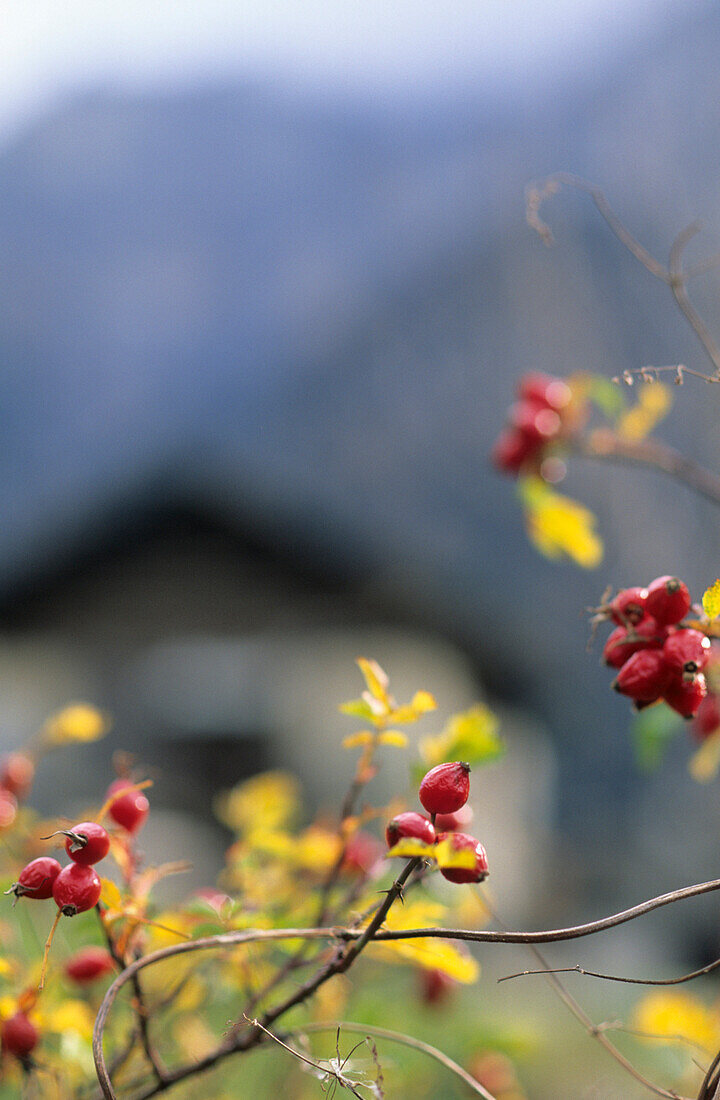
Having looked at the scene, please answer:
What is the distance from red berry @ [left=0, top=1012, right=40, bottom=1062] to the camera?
0.44 meters

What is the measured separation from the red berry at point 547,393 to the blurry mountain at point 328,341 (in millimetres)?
2602

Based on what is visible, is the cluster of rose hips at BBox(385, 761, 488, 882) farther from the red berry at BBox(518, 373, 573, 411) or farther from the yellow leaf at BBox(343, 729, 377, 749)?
the red berry at BBox(518, 373, 573, 411)

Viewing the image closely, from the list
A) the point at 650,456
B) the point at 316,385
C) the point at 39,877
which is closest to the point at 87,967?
the point at 39,877

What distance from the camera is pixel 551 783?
10.6ft

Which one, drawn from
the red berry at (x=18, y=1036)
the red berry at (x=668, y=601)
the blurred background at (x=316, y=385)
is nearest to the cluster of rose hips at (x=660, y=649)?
the red berry at (x=668, y=601)

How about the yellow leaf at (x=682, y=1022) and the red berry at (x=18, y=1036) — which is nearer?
the red berry at (x=18, y=1036)

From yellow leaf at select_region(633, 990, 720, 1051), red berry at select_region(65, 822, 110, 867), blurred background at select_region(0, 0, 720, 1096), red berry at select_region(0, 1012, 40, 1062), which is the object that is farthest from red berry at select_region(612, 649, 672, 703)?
blurred background at select_region(0, 0, 720, 1096)

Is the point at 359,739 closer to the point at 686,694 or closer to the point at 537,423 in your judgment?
the point at 686,694

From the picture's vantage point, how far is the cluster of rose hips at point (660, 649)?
1.21 ft

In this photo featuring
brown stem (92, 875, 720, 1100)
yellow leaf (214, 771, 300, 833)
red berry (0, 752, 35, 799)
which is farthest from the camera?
yellow leaf (214, 771, 300, 833)

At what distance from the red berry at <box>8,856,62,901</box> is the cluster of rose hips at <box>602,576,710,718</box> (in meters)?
0.25

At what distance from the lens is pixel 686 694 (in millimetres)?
370

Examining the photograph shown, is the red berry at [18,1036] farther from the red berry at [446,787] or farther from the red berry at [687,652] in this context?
the red berry at [687,652]

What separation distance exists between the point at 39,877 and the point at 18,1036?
0.14 meters
